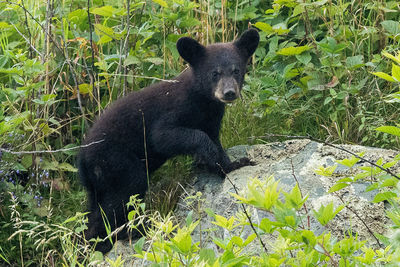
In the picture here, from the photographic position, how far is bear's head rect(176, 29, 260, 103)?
4785 mm

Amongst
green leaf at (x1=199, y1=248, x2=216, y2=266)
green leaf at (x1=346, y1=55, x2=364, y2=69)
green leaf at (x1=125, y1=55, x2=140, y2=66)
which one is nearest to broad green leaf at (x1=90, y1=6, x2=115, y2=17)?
green leaf at (x1=125, y1=55, x2=140, y2=66)

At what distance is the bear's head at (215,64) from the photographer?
479cm

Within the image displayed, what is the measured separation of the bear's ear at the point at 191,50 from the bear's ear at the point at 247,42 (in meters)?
→ 0.34

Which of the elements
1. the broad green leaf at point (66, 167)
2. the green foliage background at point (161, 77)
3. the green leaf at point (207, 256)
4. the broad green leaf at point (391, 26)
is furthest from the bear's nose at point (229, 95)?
the green leaf at point (207, 256)

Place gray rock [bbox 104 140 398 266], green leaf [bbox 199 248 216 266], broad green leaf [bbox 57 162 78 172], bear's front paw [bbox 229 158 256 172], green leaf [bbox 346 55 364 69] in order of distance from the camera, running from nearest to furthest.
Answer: green leaf [bbox 199 248 216 266]
gray rock [bbox 104 140 398 266]
bear's front paw [bbox 229 158 256 172]
broad green leaf [bbox 57 162 78 172]
green leaf [bbox 346 55 364 69]

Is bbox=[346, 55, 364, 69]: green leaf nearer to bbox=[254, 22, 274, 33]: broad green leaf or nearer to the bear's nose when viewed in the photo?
bbox=[254, 22, 274, 33]: broad green leaf

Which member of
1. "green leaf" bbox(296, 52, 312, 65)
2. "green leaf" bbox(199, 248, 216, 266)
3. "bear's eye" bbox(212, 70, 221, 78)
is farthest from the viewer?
"green leaf" bbox(296, 52, 312, 65)

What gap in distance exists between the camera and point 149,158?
4.78 m

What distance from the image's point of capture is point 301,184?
4.15 meters

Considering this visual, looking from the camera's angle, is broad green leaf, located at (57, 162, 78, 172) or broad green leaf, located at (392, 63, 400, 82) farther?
broad green leaf, located at (57, 162, 78, 172)

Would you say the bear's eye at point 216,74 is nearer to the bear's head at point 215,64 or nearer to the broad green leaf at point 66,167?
the bear's head at point 215,64

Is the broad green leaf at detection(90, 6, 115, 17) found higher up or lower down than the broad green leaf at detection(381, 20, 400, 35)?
higher up

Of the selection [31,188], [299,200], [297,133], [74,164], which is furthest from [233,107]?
[299,200]

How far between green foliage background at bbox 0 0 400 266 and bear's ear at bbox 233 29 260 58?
35 centimetres
